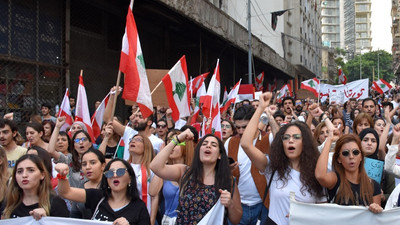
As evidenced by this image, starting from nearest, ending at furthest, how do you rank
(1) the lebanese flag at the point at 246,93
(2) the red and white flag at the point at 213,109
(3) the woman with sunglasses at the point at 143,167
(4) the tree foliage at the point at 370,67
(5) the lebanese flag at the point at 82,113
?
1. (3) the woman with sunglasses at the point at 143,167
2. (2) the red and white flag at the point at 213,109
3. (5) the lebanese flag at the point at 82,113
4. (1) the lebanese flag at the point at 246,93
5. (4) the tree foliage at the point at 370,67

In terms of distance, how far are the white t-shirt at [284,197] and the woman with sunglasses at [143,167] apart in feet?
4.96

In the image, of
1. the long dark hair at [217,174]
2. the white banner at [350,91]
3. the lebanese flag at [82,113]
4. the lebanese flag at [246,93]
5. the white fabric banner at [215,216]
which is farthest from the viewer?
the white banner at [350,91]

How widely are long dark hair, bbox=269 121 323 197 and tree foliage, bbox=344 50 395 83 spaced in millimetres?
107755

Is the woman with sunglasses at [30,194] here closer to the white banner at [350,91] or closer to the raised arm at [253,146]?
the raised arm at [253,146]

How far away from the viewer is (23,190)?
3.80 meters

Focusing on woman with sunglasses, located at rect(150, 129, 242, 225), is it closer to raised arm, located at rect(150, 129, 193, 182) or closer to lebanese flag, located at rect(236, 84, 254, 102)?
raised arm, located at rect(150, 129, 193, 182)

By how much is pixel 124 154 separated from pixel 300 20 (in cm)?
3199

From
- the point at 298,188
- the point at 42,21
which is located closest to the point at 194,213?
the point at 298,188

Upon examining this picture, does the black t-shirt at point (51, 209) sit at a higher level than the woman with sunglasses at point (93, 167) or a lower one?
lower

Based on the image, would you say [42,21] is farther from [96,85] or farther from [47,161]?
[47,161]

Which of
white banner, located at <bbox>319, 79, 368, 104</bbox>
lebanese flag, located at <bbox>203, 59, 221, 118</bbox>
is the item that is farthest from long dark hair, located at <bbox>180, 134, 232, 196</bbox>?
white banner, located at <bbox>319, 79, 368, 104</bbox>

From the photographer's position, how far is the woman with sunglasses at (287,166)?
150 inches

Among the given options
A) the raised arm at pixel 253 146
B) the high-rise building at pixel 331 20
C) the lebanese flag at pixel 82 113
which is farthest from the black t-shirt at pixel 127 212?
the high-rise building at pixel 331 20

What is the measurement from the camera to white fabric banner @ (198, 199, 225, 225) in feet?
12.3
